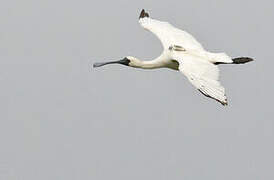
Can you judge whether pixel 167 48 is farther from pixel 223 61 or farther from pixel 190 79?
pixel 190 79

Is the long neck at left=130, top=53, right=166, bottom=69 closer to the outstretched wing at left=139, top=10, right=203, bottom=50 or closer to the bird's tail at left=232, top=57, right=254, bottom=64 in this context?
the outstretched wing at left=139, top=10, right=203, bottom=50

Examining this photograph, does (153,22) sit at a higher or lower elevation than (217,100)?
higher

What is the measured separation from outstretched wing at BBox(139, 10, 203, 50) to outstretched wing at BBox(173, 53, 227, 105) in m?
1.81

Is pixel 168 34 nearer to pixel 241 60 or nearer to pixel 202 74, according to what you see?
pixel 241 60

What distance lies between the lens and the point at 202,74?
22.2 metres

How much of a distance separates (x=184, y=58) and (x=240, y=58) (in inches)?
88.5

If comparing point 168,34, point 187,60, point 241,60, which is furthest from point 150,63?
point 187,60

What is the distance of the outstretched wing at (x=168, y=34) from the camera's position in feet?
88.2

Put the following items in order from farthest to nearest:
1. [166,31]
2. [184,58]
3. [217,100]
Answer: [166,31] → [184,58] → [217,100]

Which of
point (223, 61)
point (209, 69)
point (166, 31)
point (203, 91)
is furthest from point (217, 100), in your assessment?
point (166, 31)

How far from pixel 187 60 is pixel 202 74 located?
5.06 feet

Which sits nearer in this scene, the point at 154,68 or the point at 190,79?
the point at 190,79

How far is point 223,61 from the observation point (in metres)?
24.6

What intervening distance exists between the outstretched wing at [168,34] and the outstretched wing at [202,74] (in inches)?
71.3
